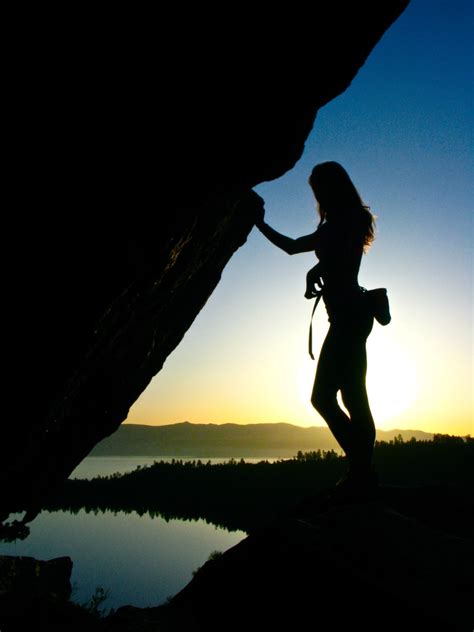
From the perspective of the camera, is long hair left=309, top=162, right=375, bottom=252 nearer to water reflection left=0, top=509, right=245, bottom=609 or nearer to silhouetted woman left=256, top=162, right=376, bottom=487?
silhouetted woman left=256, top=162, right=376, bottom=487

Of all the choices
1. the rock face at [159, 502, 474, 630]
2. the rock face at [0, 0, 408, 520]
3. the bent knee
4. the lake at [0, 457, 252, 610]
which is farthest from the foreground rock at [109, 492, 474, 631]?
the lake at [0, 457, 252, 610]

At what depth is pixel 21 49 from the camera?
1.75m

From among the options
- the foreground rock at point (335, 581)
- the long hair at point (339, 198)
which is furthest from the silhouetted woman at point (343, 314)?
the foreground rock at point (335, 581)

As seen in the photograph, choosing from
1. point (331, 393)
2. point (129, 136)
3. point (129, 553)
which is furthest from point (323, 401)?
point (129, 553)

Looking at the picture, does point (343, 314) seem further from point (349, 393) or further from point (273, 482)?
point (273, 482)

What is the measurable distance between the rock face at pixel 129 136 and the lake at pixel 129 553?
31336mm

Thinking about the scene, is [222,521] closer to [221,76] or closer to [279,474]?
[279,474]

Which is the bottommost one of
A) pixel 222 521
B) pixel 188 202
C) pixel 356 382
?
pixel 222 521

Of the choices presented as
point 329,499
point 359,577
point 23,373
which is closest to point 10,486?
point 23,373

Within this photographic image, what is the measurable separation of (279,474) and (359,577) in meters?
54.5

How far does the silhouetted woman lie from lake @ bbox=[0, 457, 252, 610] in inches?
1163

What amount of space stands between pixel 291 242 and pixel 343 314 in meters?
0.95

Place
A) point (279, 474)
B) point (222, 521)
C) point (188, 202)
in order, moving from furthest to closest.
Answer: point (222, 521) → point (279, 474) → point (188, 202)

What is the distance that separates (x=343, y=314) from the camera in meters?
4.42
